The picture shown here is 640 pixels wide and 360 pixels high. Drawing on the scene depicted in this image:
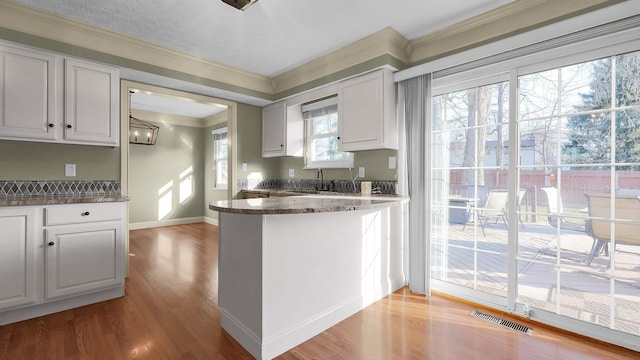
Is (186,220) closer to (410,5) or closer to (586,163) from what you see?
(410,5)

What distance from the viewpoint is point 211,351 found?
6.05ft

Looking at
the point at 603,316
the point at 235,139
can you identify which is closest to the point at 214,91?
the point at 235,139

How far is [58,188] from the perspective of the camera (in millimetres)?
2795

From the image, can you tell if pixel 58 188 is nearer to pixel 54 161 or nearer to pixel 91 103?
A: pixel 54 161

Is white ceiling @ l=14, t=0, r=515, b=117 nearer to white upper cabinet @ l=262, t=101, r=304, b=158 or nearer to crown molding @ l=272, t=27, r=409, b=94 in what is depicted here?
crown molding @ l=272, t=27, r=409, b=94

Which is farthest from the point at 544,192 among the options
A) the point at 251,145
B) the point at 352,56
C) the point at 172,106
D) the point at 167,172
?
the point at 167,172

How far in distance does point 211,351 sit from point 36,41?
9.70 feet

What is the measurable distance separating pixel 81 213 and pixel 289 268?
1.96 meters

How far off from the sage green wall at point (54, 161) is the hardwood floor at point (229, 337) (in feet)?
4.14

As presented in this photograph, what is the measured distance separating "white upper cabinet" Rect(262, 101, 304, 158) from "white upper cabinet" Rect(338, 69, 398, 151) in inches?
43.4

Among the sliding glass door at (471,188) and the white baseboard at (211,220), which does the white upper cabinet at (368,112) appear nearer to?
the sliding glass door at (471,188)

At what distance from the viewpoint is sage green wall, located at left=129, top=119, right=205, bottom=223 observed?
19.3 ft

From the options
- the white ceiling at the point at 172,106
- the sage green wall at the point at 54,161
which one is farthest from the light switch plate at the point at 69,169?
the white ceiling at the point at 172,106

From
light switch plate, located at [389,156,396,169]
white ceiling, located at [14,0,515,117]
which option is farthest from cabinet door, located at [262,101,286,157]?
light switch plate, located at [389,156,396,169]
